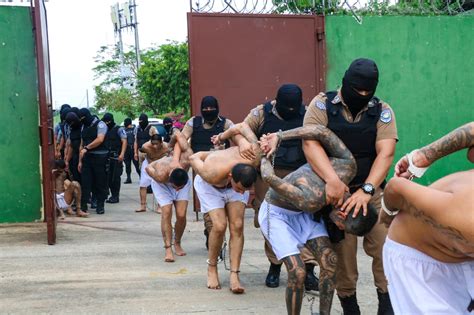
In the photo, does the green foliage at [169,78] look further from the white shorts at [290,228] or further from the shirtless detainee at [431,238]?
the shirtless detainee at [431,238]

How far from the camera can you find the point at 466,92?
10086 mm

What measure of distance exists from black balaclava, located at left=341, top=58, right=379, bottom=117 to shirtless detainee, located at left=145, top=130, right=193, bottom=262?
2.88 meters

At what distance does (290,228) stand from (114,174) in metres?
8.24

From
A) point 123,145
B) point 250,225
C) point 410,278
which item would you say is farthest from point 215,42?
point 410,278

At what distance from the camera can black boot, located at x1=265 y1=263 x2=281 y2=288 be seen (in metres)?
6.07

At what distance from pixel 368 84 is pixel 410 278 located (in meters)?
1.64

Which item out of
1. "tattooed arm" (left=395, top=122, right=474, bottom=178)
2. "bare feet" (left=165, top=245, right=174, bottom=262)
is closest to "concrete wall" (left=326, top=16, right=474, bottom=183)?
"bare feet" (left=165, top=245, right=174, bottom=262)

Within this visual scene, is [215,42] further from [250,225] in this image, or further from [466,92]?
[466,92]

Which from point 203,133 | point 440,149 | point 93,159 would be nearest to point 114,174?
point 93,159

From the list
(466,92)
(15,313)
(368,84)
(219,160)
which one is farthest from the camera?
(466,92)

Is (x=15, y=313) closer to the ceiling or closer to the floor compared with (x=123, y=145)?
closer to the floor

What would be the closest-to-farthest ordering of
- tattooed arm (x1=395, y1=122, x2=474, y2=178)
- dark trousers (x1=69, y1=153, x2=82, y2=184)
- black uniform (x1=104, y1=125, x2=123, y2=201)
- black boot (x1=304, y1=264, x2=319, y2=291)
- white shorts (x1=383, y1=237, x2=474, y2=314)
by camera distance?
white shorts (x1=383, y1=237, x2=474, y2=314), tattooed arm (x1=395, y1=122, x2=474, y2=178), black boot (x1=304, y1=264, x2=319, y2=291), dark trousers (x1=69, y1=153, x2=82, y2=184), black uniform (x1=104, y1=125, x2=123, y2=201)

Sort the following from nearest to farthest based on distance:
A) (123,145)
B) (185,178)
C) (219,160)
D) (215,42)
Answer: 1. (219,160)
2. (185,178)
3. (215,42)
4. (123,145)

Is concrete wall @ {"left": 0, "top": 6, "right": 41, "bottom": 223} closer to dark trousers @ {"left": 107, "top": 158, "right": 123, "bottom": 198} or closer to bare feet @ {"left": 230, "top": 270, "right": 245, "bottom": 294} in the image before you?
dark trousers @ {"left": 107, "top": 158, "right": 123, "bottom": 198}
